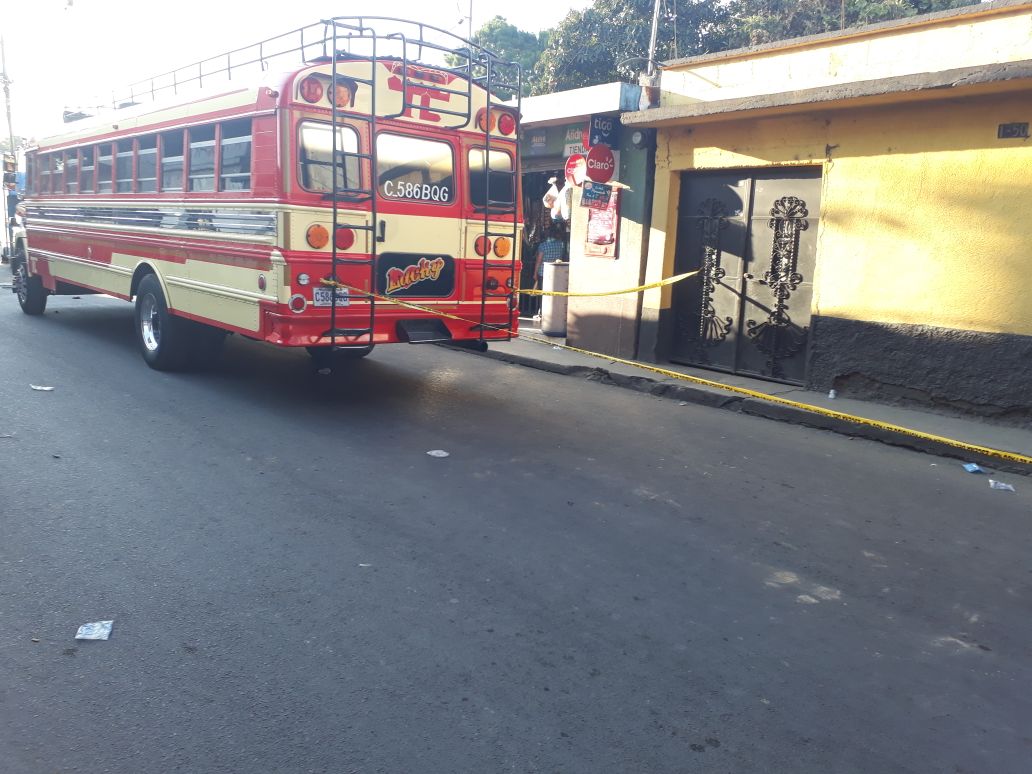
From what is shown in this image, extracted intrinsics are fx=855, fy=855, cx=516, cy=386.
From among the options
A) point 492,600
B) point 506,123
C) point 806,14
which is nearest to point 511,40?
point 806,14

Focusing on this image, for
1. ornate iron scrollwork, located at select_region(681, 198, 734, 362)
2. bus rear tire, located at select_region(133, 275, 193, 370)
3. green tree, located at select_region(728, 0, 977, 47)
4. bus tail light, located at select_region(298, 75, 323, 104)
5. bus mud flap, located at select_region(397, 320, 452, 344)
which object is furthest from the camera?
green tree, located at select_region(728, 0, 977, 47)

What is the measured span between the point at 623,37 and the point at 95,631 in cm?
2548

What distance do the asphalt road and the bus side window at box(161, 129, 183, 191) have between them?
2.55 m

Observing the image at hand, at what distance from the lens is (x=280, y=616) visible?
3805 mm

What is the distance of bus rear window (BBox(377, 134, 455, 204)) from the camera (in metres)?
7.79

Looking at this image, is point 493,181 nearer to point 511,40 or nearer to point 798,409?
point 798,409

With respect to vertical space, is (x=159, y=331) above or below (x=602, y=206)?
below

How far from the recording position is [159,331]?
30.5 ft

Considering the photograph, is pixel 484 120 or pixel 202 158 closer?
pixel 202 158

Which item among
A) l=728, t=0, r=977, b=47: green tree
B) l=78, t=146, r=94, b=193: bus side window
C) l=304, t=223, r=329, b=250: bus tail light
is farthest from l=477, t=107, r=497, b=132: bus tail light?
l=728, t=0, r=977, b=47: green tree

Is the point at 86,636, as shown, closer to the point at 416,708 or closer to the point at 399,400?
the point at 416,708

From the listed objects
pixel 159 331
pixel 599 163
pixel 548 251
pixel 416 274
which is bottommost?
pixel 159 331

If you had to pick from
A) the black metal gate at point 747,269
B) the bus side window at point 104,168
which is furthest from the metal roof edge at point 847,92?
the bus side window at point 104,168

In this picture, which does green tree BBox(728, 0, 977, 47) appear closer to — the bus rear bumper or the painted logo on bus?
the bus rear bumper
